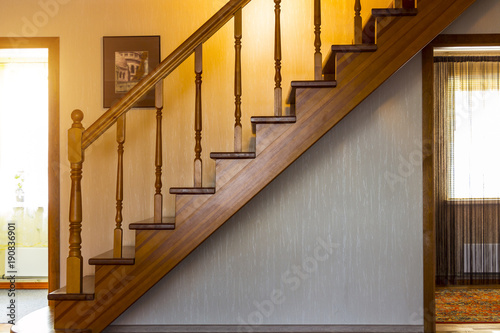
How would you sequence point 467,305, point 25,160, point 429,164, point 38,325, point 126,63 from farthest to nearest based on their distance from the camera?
1. point 25,160
2. point 467,305
3. point 126,63
4. point 429,164
5. point 38,325

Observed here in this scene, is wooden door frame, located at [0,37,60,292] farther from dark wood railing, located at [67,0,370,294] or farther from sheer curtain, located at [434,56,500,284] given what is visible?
sheer curtain, located at [434,56,500,284]

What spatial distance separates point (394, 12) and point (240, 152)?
130cm

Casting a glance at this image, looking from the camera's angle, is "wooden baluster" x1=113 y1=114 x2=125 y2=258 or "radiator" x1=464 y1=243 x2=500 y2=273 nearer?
"wooden baluster" x1=113 y1=114 x2=125 y2=258

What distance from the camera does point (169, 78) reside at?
13.5 feet

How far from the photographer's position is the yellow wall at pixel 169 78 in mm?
4086

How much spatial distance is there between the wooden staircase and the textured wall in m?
0.65

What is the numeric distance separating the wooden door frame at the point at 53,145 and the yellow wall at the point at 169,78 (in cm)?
5

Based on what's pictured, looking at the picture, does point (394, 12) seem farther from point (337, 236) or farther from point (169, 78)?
point (169, 78)

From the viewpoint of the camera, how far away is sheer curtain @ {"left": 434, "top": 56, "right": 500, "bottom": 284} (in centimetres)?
587

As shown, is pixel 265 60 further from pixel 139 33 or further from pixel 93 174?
pixel 93 174

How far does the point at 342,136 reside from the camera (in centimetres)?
387

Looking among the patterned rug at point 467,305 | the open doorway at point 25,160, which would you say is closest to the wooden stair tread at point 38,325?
the open doorway at point 25,160

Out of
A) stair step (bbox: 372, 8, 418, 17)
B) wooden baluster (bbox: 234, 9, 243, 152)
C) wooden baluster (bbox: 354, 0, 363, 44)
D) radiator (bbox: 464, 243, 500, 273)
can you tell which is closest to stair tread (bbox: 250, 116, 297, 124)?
wooden baluster (bbox: 234, 9, 243, 152)

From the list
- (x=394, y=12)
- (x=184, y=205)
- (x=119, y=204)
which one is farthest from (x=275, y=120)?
(x=119, y=204)
